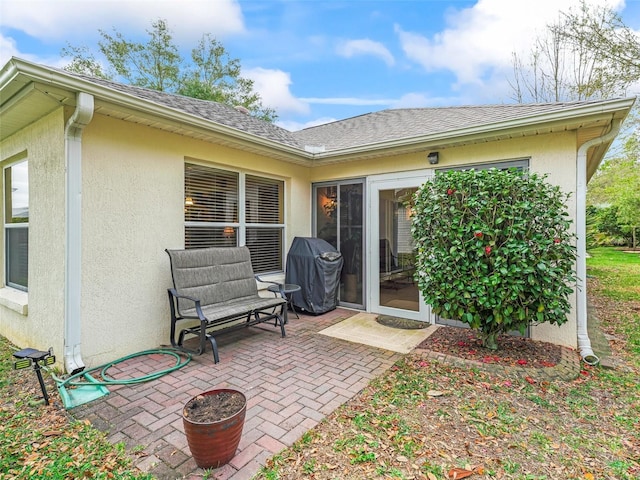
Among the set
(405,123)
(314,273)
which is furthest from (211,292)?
(405,123)

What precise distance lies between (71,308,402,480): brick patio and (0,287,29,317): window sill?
1.59m

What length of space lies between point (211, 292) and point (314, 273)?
1916 mm

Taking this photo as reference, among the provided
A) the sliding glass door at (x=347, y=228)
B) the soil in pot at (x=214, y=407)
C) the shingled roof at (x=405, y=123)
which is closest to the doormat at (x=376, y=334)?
the sliding glass door at (x=347, y=228)

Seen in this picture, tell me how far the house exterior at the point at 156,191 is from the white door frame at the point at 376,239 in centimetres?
2

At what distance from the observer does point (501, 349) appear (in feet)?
12.9

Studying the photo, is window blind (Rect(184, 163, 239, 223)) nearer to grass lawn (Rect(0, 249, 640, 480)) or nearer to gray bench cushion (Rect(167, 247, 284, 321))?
gray bench cushion (Rect(167, 247, 284, 321))

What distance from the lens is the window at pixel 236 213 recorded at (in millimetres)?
4621

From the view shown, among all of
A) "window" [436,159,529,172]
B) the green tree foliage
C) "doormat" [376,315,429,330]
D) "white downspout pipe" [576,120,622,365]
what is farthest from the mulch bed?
the green tree foliage

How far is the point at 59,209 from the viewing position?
3350mm

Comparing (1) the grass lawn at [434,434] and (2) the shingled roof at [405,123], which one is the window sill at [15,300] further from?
(2) the shingled roof at [405,123]

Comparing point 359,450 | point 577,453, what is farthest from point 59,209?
point 577,453

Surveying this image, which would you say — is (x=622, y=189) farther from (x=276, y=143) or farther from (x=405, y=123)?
(x=276, y=143)

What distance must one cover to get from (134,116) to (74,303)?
6.92ft

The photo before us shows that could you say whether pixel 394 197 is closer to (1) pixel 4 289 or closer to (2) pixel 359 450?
(2) pixel 359 450
